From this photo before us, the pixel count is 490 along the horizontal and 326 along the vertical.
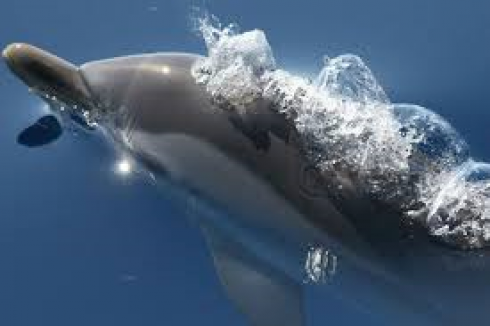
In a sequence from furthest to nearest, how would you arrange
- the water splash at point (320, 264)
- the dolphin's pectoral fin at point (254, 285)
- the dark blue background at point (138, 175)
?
1. the dark blue background at point (138, 175)
2. the dolphin's pectoral fin at point (254, 285)
3. the water splash at point (320, 264)

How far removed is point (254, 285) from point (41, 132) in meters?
1.94

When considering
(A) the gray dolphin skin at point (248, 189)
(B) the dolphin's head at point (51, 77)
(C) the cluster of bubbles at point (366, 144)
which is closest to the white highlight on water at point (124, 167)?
(A) the gray dolphin skin at point (248, 189)

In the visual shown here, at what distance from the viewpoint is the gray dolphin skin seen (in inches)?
239

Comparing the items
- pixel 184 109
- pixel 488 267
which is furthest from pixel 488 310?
pixel 184 109

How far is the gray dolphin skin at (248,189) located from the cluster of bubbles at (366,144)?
9cm

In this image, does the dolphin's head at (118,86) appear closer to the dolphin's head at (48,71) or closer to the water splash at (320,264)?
the dolphin's head at (48,71)

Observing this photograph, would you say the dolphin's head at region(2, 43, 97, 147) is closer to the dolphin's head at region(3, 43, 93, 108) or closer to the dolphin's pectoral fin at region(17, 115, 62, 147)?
the dolphin's head at region(3, 43, 93, 108)

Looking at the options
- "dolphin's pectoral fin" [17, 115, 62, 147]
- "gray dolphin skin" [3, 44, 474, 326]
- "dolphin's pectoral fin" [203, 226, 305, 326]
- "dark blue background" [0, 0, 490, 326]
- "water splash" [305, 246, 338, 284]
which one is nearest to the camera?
"gray dolphin skin" [3, 44, 474, 326]

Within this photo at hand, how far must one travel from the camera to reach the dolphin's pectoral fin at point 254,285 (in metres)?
6.68

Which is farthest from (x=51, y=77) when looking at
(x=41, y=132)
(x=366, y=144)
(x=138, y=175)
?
(x=366, y=144)

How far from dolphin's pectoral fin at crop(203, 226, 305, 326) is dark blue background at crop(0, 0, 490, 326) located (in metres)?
0.21

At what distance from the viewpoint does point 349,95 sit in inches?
266

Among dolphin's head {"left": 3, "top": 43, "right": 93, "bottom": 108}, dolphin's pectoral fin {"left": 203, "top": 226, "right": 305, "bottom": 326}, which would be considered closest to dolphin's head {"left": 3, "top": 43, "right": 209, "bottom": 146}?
dolphin's head {"left": 3, "top": 43, "right": 93, "bottom": 108}

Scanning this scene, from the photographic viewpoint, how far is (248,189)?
20.5 ft
